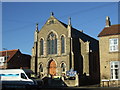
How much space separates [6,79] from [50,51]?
65.8 ft

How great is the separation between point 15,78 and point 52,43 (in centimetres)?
2111

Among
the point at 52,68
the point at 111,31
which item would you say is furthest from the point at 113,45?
the point at 52,68

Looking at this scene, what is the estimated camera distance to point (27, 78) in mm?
26500

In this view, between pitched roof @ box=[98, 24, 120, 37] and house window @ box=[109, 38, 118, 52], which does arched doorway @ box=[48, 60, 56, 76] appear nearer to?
pitched roof @ box=[98, 24, 120, 37]

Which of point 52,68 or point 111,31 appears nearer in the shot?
point 111,31

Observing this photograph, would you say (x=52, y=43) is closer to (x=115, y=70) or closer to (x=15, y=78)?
(x=115, y=70)

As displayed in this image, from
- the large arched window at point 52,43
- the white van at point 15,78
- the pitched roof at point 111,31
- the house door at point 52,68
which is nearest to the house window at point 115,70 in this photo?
the pitched roof at point 111,31

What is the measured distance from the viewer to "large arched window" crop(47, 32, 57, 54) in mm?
47094

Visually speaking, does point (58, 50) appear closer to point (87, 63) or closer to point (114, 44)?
point (87, 63)

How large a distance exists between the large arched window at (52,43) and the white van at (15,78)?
1928 cm

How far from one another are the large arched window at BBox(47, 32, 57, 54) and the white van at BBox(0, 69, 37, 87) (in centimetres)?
1928

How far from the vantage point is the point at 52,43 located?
156ft

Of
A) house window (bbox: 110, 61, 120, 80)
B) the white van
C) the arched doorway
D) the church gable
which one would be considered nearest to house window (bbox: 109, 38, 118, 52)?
house window (bbox: 110, 61, 120, 80)

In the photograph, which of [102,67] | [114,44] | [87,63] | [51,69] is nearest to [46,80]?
[51,69]
